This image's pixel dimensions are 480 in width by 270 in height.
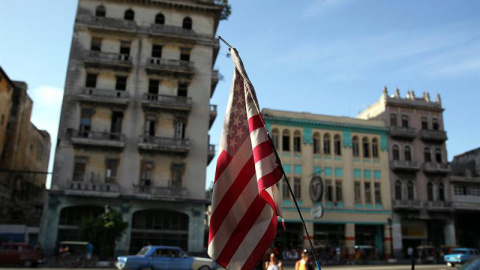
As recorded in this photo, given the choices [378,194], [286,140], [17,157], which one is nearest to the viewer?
[286,140]

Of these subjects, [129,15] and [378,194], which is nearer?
[129,15]

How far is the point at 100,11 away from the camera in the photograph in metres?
34.9

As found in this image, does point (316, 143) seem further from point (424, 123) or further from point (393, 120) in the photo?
point (424, 123)

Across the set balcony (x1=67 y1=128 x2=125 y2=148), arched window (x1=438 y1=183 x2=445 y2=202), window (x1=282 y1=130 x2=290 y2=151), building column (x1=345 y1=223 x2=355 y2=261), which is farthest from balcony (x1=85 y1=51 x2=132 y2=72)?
arched window (x1=438 y1=183 x2=445 y2=202)

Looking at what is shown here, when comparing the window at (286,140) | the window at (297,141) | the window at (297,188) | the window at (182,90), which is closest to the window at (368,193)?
the window at (297,188)

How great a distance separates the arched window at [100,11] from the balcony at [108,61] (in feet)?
12.9

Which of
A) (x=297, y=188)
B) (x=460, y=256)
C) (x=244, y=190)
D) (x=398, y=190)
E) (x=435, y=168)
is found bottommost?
(x=460, y=256)

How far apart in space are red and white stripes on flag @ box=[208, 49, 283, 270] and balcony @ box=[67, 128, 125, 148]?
2735 centimetres

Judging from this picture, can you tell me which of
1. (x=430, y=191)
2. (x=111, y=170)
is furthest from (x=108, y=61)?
(x=430, y=191)

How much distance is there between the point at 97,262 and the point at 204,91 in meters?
15.9

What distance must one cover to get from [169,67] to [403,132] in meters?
23.5

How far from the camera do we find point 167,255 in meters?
18.7

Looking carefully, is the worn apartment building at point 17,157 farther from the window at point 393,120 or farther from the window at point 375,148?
the window at point 393,120

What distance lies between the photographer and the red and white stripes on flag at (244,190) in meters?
4.96
